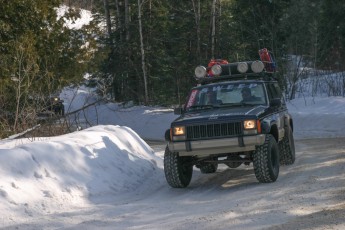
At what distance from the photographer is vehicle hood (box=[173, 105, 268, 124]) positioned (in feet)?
31.4

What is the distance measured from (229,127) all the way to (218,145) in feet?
1.19

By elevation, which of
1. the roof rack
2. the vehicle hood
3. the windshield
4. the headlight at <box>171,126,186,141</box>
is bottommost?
the headlight at <box>171,126,186,141</box>

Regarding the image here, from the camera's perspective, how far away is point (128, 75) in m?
32.2

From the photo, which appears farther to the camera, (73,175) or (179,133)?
(179,133)

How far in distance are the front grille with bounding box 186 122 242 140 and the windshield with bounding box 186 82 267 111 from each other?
3.41 feet

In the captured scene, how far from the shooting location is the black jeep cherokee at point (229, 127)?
31.3ft

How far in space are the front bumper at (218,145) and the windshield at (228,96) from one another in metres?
1.19

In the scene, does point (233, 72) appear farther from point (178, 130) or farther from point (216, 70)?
point (178, 130)

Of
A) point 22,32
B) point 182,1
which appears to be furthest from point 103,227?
point 182,1

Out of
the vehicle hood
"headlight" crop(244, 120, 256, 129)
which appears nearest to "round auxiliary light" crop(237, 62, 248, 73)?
the vehicle hood

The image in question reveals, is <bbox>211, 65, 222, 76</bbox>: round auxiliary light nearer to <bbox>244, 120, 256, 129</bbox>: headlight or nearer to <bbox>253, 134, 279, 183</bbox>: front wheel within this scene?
<bbox>253, 134, 279, 183</bbox>: front wheel

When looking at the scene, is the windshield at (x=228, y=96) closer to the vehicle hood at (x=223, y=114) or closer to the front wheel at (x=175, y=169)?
the vehicle hood at (x=223, y=114)

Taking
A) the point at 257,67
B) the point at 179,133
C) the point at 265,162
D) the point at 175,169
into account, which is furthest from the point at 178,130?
the point at 257,67

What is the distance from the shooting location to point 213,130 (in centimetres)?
960
